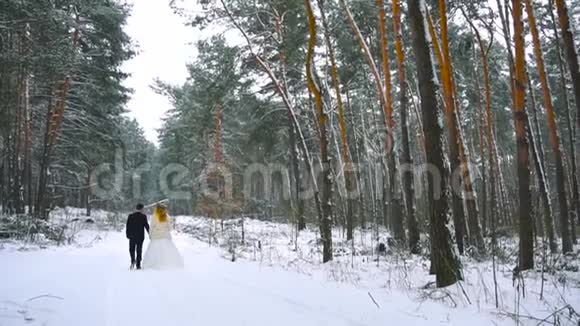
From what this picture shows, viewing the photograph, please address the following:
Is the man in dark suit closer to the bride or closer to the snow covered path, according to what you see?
the bride

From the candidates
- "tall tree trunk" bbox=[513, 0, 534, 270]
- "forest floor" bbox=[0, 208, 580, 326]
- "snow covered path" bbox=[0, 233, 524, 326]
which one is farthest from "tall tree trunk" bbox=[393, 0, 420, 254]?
"snow covered path" bbox=[0, 233, 524, 326]

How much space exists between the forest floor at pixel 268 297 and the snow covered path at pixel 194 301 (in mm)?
13

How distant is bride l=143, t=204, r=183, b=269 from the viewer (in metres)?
9.11

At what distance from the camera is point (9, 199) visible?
49.0 feet

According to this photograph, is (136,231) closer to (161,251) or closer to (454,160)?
(161,251)

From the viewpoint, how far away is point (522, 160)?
7.11 metres

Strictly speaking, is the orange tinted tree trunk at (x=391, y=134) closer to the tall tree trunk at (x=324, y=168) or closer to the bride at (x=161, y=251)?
the tall tree trunk at (x=324, y=168)

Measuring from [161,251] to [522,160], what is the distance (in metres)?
8.30

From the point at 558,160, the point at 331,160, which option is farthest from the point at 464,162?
the point at 331,160

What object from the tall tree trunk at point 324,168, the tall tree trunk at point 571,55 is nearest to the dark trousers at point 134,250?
the tall tree trunk at point 324,168

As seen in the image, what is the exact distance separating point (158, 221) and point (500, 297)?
8.08m

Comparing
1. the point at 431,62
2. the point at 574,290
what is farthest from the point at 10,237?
the point at 574,290

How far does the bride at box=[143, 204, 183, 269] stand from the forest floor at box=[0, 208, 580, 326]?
1.09 m

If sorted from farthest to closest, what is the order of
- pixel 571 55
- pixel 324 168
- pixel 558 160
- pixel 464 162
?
1. pixel 464 162
2. pixel 558 160
3. pixel 324 168
4. pixel 571 55
